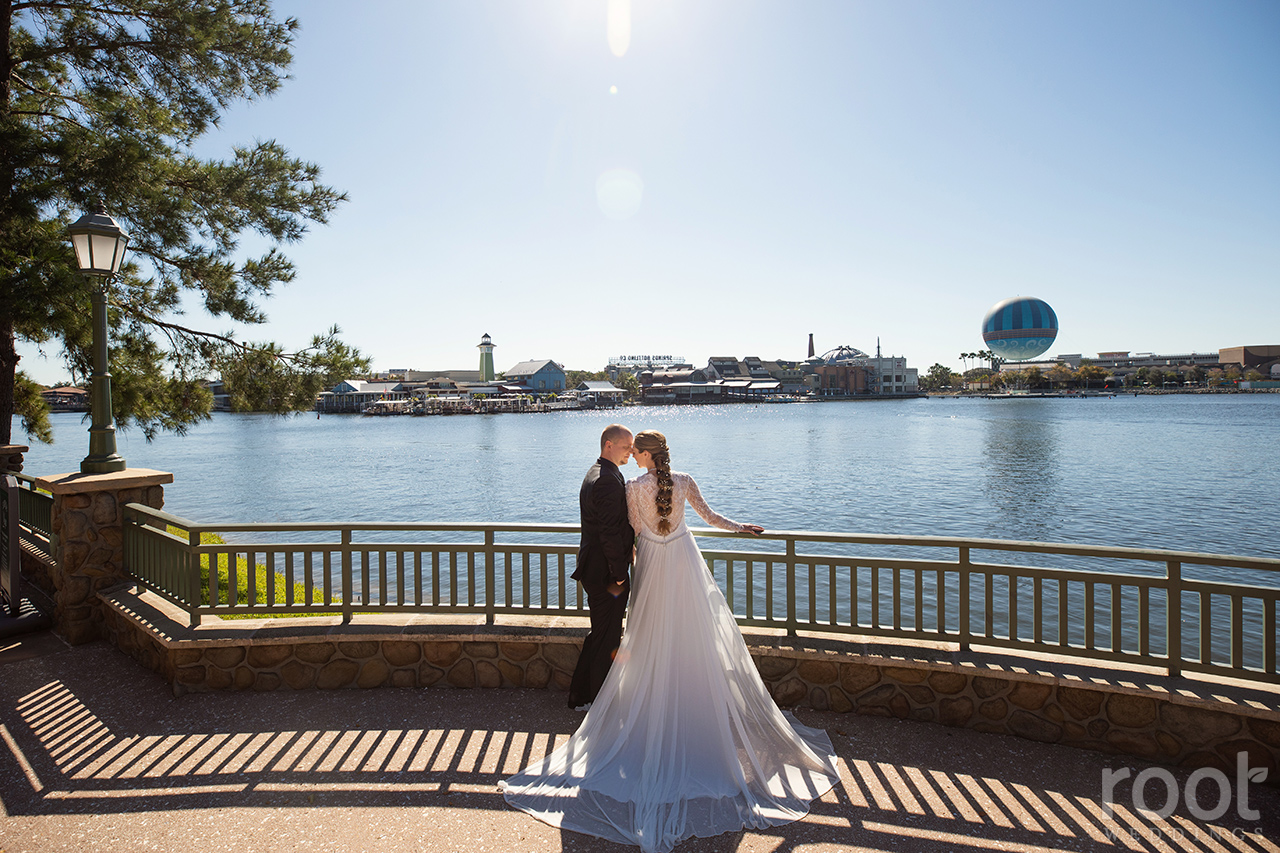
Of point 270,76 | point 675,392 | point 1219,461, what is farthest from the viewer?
point 675,392

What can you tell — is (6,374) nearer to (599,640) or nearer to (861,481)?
(599,640)

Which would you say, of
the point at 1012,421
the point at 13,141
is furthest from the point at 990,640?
the point at 1012,421

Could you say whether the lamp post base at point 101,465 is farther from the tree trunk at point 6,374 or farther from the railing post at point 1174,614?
the railing post at point 1174,614

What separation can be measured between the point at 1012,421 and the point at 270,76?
81.4m

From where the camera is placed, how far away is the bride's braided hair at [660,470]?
416 cm

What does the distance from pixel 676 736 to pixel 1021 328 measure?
13285 centimetres

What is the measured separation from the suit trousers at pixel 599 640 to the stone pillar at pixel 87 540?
446cm

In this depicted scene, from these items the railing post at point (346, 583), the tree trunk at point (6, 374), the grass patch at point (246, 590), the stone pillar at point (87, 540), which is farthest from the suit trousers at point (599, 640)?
the tree trunk at point (6, 374)

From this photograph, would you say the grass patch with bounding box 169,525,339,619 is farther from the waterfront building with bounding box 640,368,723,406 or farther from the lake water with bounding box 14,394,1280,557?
the waterfront building with bounding box 640,368,723,406

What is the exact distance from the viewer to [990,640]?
4797 mm

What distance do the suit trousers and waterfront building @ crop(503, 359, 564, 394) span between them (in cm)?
16137

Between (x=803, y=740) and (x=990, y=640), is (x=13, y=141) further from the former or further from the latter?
(x=990, y=640)

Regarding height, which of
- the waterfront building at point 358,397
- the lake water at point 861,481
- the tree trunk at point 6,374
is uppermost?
the waterfront building at point 358,397

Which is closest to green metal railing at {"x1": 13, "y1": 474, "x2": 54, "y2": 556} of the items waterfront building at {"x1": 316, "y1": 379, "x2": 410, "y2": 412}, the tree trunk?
the tree trunk
